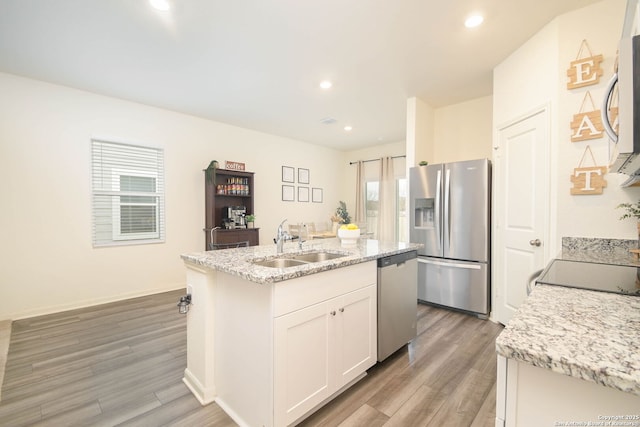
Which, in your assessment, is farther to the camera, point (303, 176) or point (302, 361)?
point (303, 176)

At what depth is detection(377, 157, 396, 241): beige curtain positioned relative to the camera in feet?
19.9

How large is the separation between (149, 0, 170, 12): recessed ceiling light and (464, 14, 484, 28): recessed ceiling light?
7.79ft

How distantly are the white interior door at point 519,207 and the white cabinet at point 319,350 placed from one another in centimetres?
167

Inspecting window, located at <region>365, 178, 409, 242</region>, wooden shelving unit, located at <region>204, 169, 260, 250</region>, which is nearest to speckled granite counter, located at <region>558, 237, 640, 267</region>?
window, located at <region>365, 178, 409, 242</region>

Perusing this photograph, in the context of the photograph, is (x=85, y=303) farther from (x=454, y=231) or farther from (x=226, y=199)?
(x=454, y=231)

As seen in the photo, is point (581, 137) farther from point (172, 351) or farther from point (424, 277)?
point (172, 351)

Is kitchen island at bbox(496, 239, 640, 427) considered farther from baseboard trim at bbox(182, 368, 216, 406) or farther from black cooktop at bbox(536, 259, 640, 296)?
baseboard trim at bbox(182, 368, 216, 406)

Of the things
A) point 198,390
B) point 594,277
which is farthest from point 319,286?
point 594,277

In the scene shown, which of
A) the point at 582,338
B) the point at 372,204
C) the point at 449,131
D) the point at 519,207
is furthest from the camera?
the point at 372,204

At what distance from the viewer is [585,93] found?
2158 millimetres

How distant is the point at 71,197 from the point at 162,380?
9.30ft

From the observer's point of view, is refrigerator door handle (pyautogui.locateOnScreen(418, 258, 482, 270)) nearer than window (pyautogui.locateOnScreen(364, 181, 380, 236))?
Yes

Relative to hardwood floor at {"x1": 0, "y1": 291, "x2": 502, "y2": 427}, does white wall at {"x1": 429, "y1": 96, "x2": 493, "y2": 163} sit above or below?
above

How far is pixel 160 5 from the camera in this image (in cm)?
207
